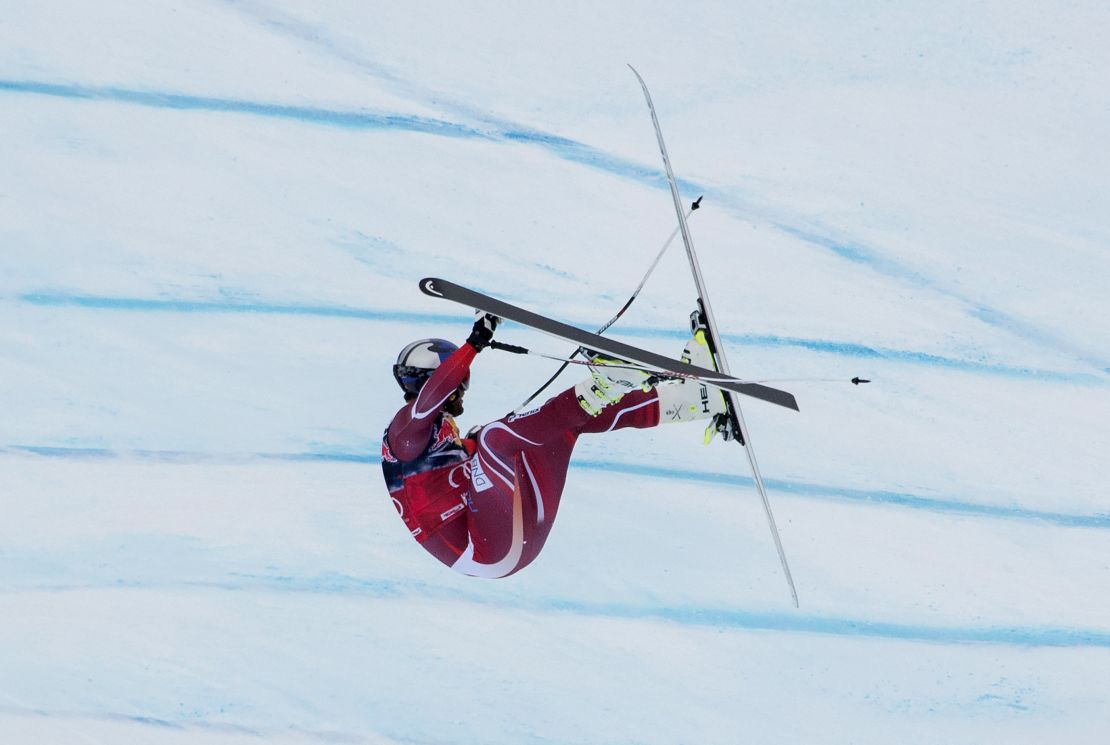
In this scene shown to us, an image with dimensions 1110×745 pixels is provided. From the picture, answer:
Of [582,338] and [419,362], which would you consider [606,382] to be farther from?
[419,362]

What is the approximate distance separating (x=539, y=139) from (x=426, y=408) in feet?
6.91

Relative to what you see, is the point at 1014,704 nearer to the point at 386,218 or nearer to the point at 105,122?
the point at 386,218

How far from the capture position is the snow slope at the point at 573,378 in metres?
5.09

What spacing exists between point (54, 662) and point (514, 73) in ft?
10.1

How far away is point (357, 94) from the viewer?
5.69 meters

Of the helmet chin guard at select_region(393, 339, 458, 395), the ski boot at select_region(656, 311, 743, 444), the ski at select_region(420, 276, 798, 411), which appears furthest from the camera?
the helmet chin guard at select_region(393, 339, 458, 395)

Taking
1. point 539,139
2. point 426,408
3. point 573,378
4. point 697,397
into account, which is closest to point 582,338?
point 426,408

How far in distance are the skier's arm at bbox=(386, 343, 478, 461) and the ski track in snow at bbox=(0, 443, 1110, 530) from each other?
4.35 feet

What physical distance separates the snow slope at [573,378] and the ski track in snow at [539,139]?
16 mm

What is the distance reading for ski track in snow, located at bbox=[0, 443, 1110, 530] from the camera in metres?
5.16

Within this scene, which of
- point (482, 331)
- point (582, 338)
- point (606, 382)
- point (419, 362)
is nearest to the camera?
point (582, 338)

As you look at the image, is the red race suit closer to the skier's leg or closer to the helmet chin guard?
the skier's leg

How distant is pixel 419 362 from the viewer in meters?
4.04

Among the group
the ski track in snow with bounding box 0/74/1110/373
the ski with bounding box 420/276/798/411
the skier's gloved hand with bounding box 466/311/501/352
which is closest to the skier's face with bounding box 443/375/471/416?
the skier's gloved hand with bounding box 466/311/501/352
